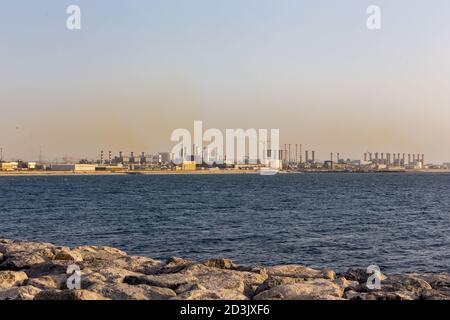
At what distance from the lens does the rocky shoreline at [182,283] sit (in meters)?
9.31

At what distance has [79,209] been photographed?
166ft

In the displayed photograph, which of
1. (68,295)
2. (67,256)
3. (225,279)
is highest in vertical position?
(68,295)

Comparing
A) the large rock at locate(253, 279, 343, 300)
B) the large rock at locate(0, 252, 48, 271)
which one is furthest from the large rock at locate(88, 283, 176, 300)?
the large rock at locate(0, 252, 48, 271)

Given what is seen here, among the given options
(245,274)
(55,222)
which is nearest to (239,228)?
(55,222)

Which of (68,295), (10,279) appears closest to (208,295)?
(68,295)

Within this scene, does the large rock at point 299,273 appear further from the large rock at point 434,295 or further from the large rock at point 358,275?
the large rock at point 434,295

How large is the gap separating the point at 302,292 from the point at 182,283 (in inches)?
90.6

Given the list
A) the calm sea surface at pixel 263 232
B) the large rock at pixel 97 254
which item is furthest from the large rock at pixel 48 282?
the calm sea surface at pixel 263 232

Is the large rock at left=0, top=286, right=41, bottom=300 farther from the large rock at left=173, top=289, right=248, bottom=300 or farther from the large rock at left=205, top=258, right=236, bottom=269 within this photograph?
the large rock at left=205, top=258, right=236, bottom=269

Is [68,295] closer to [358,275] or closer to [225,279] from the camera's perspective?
[225,279]

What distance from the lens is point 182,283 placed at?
1057 centimetres

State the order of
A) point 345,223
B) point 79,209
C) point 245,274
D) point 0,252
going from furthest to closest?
1. point 79,209
2. point 345,223
3. point 0,252
4. point 245,274
